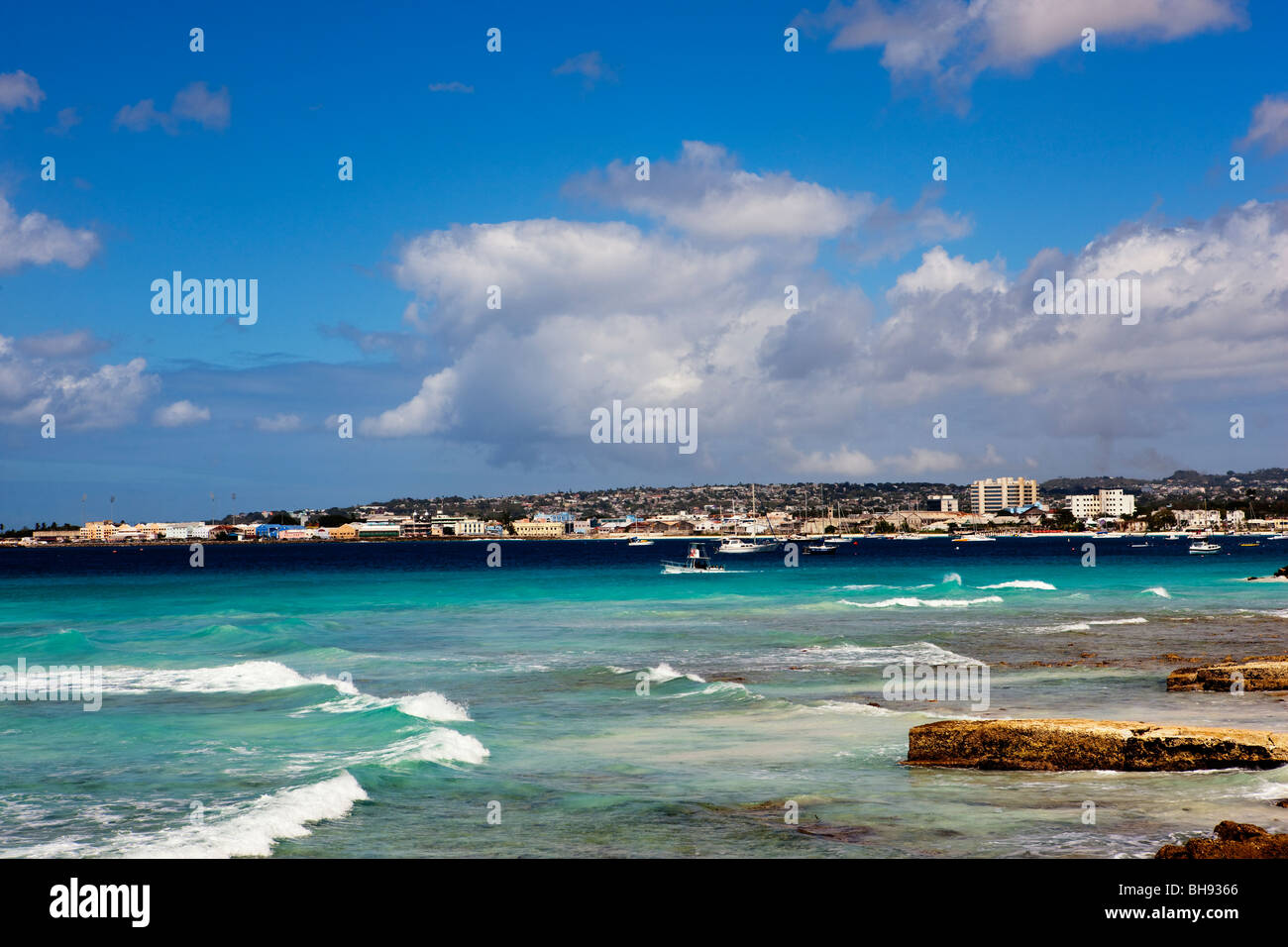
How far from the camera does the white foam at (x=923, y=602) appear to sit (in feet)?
156

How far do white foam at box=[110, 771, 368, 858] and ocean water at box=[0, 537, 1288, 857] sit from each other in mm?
43

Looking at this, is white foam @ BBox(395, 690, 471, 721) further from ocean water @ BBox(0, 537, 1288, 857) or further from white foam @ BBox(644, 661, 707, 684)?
white foam @ BBox(644, 661, 707, 684)

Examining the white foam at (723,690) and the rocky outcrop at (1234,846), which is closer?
the rocky outcrop at (1234,846)

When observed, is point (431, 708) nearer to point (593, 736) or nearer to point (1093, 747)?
point (593, 736)

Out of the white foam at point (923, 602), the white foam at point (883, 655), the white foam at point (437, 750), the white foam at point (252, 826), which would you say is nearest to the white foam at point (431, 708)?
the white foam at point (437, 750)

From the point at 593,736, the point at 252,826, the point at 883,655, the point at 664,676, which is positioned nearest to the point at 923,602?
the point at 883,655

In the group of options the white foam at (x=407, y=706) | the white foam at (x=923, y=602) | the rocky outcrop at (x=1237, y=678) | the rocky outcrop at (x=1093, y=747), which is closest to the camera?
the rocky outcrop at (x=1093, y=747)

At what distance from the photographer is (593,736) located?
17688 mm

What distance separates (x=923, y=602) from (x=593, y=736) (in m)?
34.3

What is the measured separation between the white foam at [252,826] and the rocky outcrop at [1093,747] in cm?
768

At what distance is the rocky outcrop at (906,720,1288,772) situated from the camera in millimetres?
13641

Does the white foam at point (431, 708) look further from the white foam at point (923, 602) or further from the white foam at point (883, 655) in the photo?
the white foam at point (923, 602)
